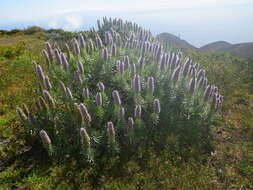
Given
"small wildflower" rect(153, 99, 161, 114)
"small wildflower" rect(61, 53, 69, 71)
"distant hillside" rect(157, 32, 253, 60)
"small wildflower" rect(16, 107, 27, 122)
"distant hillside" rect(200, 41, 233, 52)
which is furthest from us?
"distant hillside" rect(200, 41, 233, 52)

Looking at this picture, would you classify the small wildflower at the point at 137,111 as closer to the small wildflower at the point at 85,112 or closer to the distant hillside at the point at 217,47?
the small wildflower at the point at 85,112

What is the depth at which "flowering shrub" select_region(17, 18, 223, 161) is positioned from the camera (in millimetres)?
5371

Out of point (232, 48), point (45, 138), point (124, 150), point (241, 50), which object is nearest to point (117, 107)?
point (124, 150)

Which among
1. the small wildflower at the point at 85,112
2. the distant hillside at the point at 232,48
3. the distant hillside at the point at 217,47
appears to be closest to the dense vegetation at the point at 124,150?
the small wildflower at the point at 85,112

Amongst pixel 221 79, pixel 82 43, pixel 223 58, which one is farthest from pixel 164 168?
pixel 223 58

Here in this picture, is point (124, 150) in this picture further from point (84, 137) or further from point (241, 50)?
point (241, 50)

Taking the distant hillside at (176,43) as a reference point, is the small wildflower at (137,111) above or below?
below

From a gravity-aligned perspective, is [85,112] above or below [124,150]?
above

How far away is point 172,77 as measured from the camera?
6570 millimetres

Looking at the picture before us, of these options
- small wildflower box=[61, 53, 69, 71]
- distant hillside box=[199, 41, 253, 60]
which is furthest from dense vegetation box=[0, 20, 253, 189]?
distant hillside box=[199, 41, 253, 60]

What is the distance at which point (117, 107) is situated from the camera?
218 inches

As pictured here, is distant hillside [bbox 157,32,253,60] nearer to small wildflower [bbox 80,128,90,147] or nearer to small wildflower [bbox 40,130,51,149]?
small wildflower [bbox 80,128,90,147]

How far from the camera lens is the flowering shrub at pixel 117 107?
17.6ft

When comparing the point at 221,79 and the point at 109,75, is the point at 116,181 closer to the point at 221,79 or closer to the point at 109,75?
the point at 109,75
